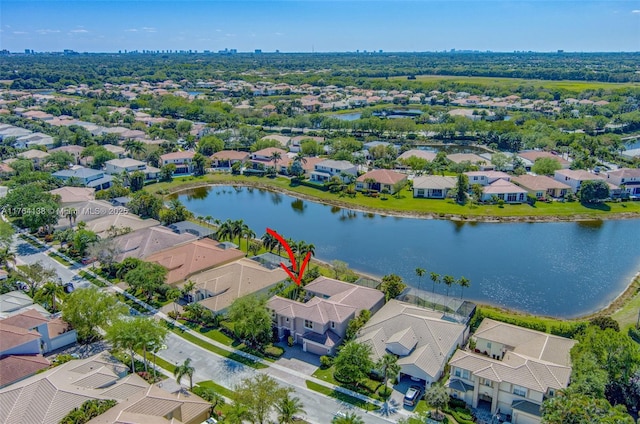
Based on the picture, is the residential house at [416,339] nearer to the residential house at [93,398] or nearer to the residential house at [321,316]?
the residential house at [321,316]

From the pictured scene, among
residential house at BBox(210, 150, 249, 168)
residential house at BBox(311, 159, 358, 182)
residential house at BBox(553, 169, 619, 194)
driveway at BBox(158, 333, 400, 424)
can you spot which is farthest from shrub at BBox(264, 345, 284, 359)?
residential house at BBox(210, 150, 249, 168)

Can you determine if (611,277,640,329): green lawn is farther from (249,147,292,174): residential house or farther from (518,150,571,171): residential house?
(249,147,292,174): residential house

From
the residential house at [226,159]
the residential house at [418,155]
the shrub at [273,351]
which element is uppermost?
the residential house at [418,155]

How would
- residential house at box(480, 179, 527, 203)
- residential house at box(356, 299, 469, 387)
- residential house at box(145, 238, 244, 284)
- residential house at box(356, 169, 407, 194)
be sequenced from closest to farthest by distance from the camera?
residential house at box(356, 299, 469, 387) < residential house at box(145, 238, 244, 284) < residential house at box(480, 179, 527, 203) < residential house at box(356, 169, 407, 194)

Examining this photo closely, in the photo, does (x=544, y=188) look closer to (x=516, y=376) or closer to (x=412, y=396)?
(x=516, y=376)

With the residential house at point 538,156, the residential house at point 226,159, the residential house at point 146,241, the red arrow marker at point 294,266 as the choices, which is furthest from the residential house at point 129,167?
the residential house at point 538,156

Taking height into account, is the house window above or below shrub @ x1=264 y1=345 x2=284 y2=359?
above

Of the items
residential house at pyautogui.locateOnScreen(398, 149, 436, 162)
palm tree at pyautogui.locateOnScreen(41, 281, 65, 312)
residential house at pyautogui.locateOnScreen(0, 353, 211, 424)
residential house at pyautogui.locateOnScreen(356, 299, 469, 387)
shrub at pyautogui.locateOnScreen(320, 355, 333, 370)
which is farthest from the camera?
residential house at pyautogui.locateOnScreen(398, 149, 436, 162)
